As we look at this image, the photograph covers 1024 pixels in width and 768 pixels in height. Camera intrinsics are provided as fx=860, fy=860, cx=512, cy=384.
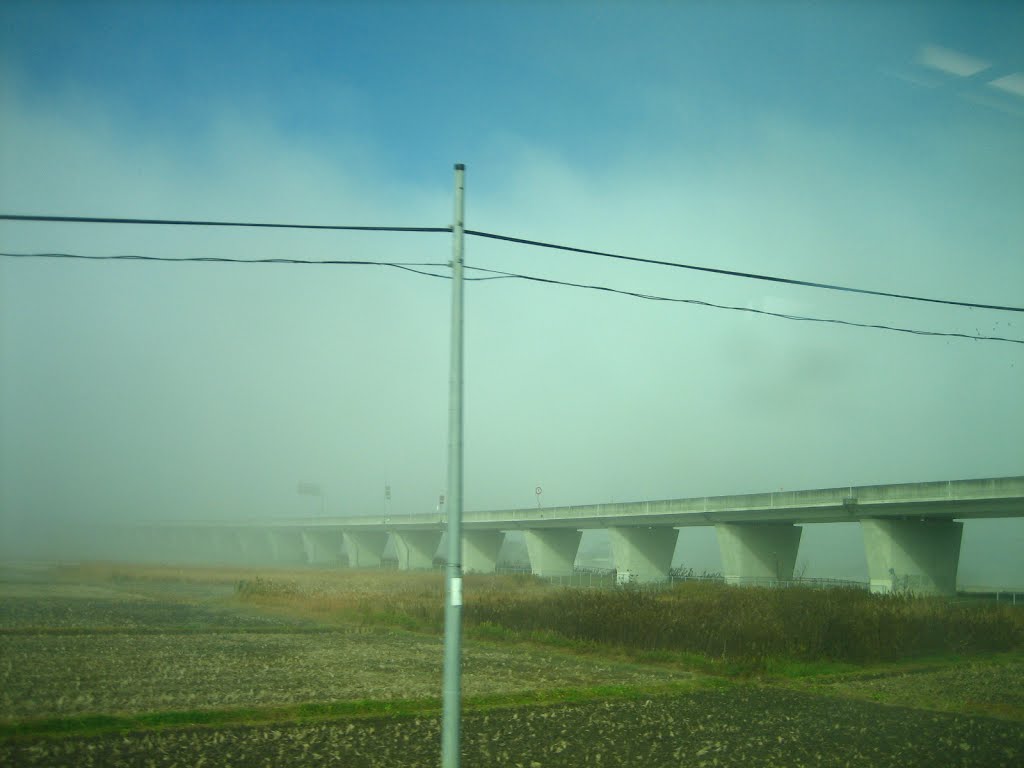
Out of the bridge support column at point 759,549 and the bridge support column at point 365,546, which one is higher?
the bridge support column at point 759,549

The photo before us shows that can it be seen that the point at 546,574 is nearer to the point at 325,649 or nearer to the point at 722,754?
the point at 325,649

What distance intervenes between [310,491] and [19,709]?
150m

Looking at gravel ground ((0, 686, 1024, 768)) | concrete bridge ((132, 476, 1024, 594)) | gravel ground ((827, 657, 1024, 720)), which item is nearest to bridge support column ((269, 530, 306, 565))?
concrete bridge ((132, 476, 1024, 594))

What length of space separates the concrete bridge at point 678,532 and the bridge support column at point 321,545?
14 cm

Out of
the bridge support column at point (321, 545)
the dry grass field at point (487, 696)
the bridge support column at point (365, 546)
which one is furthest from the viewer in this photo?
the bridge support column at point (321, 545)

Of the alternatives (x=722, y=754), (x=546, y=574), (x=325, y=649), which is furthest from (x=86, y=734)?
(x=546, y=574)

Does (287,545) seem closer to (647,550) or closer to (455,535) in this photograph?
(647,550)

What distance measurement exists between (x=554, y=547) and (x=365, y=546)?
2559 centimetres

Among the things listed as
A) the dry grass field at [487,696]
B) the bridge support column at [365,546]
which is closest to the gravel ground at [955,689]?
the dry grass field at [487,696]

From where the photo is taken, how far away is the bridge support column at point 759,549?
2217 inches

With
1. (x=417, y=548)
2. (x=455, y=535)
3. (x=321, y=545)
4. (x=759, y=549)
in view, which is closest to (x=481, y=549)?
(x=417, y=548)

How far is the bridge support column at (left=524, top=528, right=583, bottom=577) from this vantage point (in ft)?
241

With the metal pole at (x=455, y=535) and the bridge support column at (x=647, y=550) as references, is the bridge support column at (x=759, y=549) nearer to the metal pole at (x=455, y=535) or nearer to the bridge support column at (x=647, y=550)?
the bridge support column at (x=647, y=550)

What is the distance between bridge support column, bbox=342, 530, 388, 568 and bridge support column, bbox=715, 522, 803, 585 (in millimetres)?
42581
